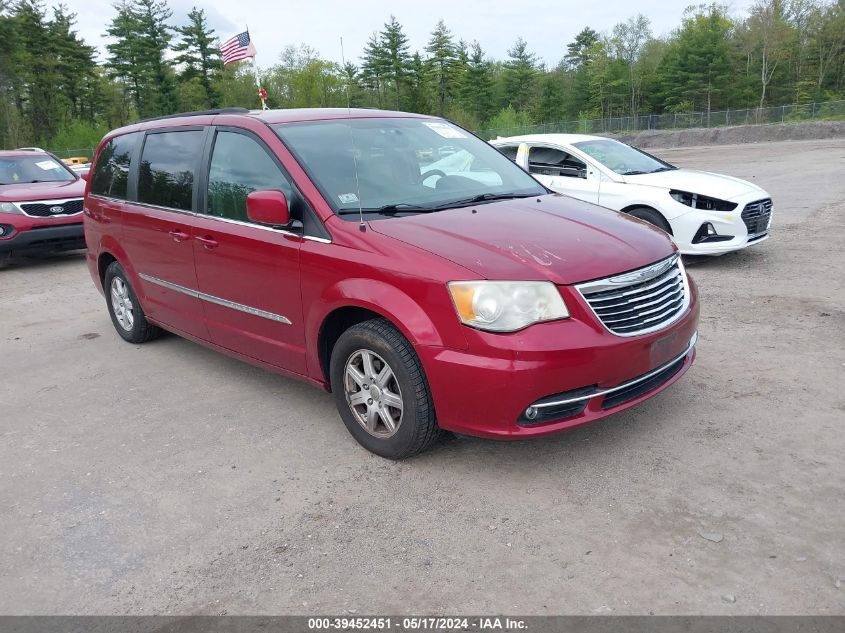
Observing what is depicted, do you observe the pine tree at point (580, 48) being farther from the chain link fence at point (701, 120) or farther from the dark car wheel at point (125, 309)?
the dark car wheel at point (125, 309)

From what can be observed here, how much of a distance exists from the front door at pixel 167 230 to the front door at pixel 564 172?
15.8 feet

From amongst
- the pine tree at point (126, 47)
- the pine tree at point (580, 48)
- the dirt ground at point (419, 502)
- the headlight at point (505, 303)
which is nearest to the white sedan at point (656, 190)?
the dirt ground at point (419, 502)

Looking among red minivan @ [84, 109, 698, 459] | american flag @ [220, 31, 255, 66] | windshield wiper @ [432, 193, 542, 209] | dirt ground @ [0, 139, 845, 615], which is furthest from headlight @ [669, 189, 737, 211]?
american flag @ [220, 31, 255, 66]

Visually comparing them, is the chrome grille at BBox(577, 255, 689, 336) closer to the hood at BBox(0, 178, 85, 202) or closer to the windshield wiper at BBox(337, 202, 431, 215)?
the windshield wiper at BBox(337, 202, 431, 215)

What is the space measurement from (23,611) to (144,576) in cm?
45

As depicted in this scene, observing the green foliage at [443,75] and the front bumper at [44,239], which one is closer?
the front bumper at [44,239]

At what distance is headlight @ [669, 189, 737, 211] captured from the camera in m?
7.94

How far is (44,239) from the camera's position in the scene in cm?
1023

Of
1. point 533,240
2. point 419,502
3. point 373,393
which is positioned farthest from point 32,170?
point 419,502

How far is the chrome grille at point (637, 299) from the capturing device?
343cm

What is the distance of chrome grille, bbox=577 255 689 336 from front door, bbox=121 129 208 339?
9.30 ft

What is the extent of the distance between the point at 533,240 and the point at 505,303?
52cm

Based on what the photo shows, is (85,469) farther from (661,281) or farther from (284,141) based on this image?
(661,281)

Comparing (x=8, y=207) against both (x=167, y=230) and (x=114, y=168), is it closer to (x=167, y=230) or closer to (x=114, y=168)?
(x=114, y=168)
